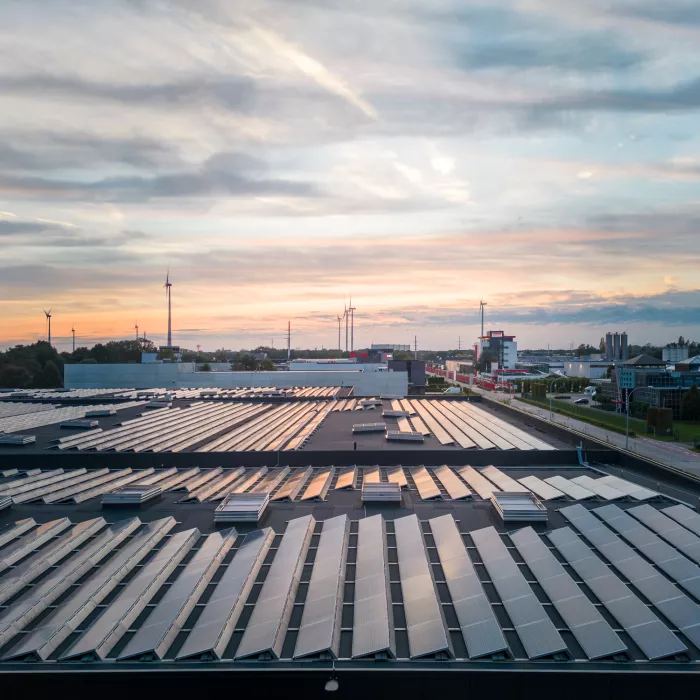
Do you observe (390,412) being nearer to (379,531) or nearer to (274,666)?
(379,531)

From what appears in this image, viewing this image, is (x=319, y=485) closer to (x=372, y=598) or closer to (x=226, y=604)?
(x=372, y=598)

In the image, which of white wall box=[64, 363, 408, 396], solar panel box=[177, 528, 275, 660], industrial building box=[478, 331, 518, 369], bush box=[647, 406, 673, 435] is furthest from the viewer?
industrial building box=[478, 331, 518, 369]

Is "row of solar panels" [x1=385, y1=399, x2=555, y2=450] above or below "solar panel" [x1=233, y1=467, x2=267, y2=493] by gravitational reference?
above

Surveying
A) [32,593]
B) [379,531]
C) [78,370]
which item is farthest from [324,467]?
[78,370]

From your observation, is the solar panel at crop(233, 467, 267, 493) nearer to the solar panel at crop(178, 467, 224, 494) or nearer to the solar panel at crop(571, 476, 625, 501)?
the solar panel at crop(178, 467, 224, 494)

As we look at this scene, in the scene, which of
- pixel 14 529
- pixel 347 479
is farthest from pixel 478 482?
pixel 14 529

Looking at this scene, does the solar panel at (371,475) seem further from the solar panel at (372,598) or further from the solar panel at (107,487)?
the solar panel at (107,487)

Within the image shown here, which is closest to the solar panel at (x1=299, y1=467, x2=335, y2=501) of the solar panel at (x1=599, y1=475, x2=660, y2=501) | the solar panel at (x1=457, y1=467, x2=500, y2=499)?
the solar panel at (x1=457, y1=467, x2=500, y2=499)
